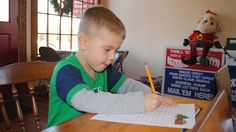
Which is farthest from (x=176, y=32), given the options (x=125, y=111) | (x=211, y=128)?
(x=211, y=128)

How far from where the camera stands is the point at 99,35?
81cm

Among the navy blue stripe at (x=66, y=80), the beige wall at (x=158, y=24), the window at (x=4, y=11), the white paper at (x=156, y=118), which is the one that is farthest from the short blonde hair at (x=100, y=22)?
the beige wall at (x=158, y=24)

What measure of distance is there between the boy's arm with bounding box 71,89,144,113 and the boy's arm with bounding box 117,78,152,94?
0.29 m

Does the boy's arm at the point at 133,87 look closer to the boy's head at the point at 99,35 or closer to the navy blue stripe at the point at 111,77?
the navy blue stripe at the point at 111,77

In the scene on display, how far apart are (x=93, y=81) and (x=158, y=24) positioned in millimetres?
2979

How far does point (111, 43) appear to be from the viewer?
82 centimetres

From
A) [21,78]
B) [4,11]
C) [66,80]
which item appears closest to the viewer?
[66,80]

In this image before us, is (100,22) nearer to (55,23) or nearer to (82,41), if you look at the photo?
(82,41)

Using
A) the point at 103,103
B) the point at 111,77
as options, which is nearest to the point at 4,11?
the point at 111,77

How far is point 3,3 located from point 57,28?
909 millimetres

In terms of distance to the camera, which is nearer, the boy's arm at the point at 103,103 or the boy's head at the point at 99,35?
the boy's arm at the point at 103,103

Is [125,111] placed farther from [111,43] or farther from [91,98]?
[111,43]

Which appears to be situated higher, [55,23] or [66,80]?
[55,23]

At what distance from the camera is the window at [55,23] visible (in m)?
3.19
